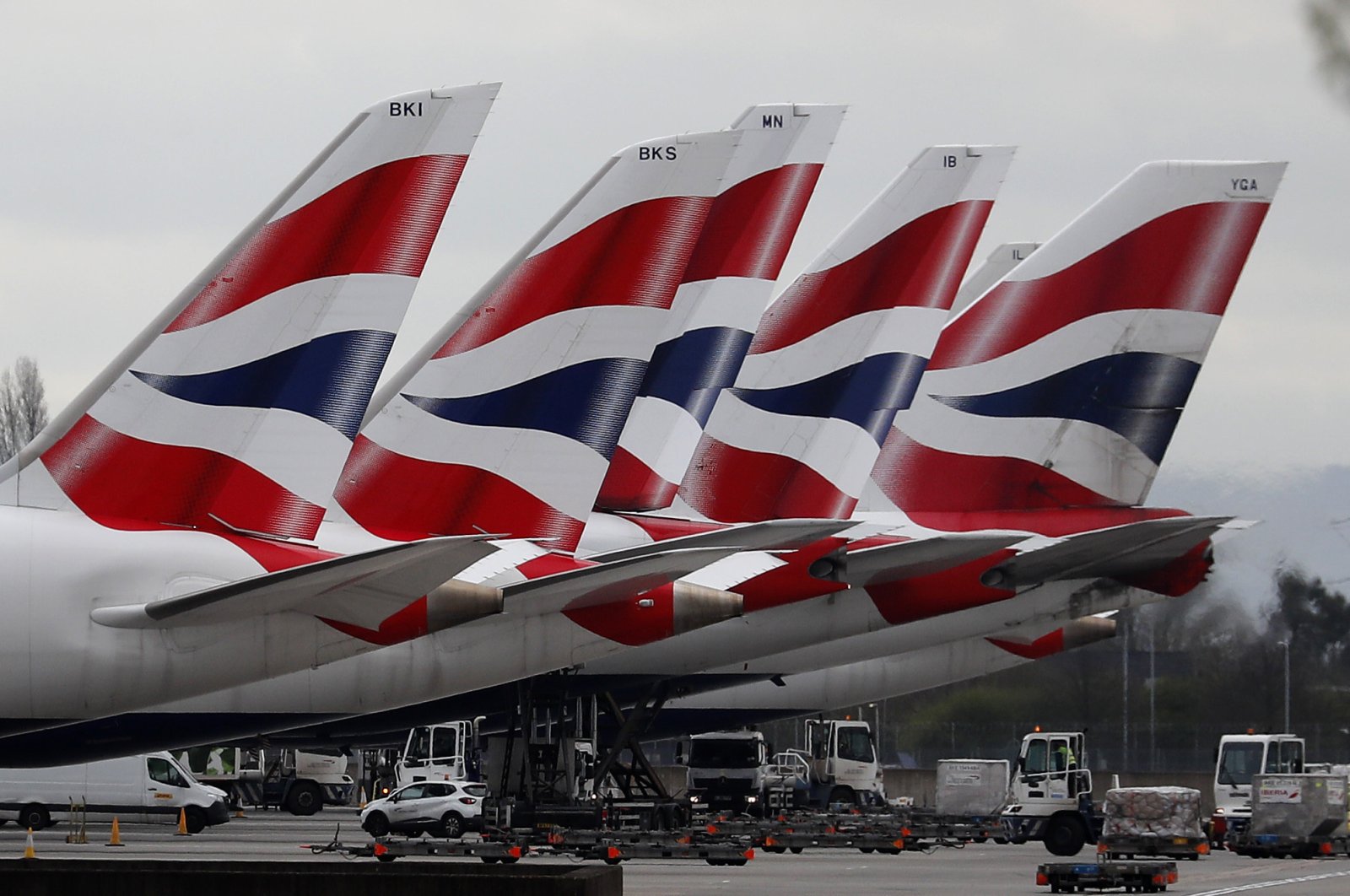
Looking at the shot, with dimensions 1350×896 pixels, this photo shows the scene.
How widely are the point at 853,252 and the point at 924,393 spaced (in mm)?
3321

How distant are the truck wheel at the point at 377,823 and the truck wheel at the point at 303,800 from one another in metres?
14.4

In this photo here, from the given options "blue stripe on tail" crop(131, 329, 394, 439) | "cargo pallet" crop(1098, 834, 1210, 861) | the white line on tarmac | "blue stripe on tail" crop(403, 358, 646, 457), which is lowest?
the white line on tarmac

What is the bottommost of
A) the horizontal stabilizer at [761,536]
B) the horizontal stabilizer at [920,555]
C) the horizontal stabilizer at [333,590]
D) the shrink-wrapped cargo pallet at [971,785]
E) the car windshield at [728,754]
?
the shrink-wrapped cargo pallet at [971,785]

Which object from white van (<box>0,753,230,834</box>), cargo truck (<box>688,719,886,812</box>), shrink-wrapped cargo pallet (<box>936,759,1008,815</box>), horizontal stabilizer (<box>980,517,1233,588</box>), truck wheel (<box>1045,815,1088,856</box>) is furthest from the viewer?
cargo truck (<box>688,719,886,812</box>)

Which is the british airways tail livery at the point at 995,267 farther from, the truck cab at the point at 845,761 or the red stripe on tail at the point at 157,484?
the red stripe on tail at the point at 157,484

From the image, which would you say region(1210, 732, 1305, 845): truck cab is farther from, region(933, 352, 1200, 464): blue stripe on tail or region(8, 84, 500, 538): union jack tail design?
region(8, 84, 500, 538): union jack tail design

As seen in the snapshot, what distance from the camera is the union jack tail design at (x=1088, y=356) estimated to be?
3078cm

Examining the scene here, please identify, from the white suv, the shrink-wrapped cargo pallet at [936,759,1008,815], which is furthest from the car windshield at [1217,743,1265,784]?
the white suv

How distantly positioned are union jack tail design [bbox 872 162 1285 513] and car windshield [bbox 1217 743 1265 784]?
41.5 feet

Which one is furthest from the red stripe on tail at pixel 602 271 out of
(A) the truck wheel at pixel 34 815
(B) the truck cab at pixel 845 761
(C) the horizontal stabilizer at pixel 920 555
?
(B) the truck cab at pixel 845 761

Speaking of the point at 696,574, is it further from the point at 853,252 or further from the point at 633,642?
the point at 853,252

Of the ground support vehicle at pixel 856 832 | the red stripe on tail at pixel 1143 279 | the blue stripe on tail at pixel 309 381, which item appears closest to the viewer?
the blue stripe on tail at pixel 309 381

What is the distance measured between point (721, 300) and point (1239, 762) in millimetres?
19471

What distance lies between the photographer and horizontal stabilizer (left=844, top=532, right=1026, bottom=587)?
83.9 feet
